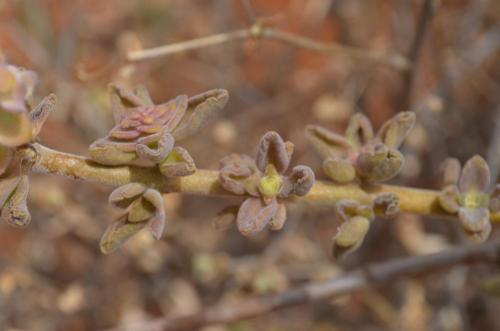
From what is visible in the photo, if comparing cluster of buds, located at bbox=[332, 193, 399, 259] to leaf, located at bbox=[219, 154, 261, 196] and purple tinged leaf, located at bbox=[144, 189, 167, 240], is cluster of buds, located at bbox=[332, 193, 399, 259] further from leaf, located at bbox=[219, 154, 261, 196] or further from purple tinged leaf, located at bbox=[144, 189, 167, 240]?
purple tinged leaf, located at bbox=[144, 189, 167, 240]

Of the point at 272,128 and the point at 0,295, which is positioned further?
the point at 272,128

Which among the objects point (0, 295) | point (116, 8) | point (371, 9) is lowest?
point (0, 295)

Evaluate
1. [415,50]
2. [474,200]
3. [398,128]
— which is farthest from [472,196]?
[415,50]

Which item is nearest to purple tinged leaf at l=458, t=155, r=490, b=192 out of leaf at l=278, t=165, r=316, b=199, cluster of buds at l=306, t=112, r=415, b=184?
cluster of buds at l=306, t=112, r=415, b=184

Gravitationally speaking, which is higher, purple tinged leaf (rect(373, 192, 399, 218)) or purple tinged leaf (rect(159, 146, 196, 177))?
purple tinged leaf (rect(159, 146, 196, 177))

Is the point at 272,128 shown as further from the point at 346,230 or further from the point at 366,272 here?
the point at 346,230

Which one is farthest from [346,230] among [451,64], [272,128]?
[272,128]
